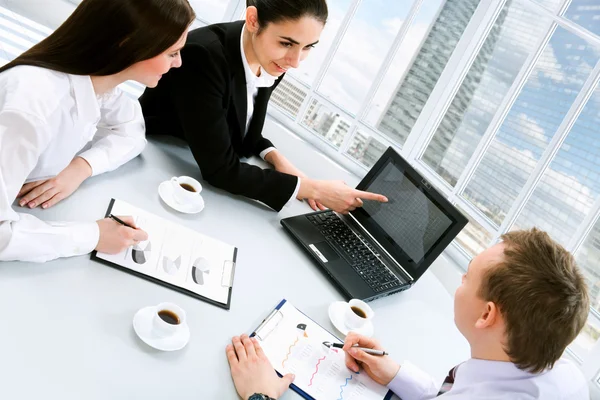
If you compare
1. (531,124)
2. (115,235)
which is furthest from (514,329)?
(531,124)

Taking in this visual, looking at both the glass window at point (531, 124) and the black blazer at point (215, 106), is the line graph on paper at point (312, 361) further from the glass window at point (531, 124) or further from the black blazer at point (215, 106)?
the glass window at point (531, 124)

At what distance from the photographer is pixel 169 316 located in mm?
1022

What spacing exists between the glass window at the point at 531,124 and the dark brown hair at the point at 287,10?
1223mm

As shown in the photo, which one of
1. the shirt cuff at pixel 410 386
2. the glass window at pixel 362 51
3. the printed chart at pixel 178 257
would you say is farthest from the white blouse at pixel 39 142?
the glass window at pixel 362 51

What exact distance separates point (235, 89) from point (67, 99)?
2.17 feet

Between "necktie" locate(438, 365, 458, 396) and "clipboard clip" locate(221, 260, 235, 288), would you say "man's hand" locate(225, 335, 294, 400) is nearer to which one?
"clipboard clip" locate(221, 260, 235, 288)

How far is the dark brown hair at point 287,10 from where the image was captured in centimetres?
148

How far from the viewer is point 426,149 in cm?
264

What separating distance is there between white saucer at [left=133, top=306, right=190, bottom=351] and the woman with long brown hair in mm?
192

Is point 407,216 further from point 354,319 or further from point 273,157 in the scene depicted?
point 273,157

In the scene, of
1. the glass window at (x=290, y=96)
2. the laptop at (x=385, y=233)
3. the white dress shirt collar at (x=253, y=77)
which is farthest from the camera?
the glass window at (x=290, y=96)

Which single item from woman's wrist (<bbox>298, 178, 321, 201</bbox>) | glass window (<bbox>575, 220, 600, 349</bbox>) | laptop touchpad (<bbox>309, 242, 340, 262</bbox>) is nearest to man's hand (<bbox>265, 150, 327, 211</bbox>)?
woman's wrist (<bbox>298, 178, 321, 201</bbox>)

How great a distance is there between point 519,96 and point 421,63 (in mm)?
670

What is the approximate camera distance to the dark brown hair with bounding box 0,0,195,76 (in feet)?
3.41
